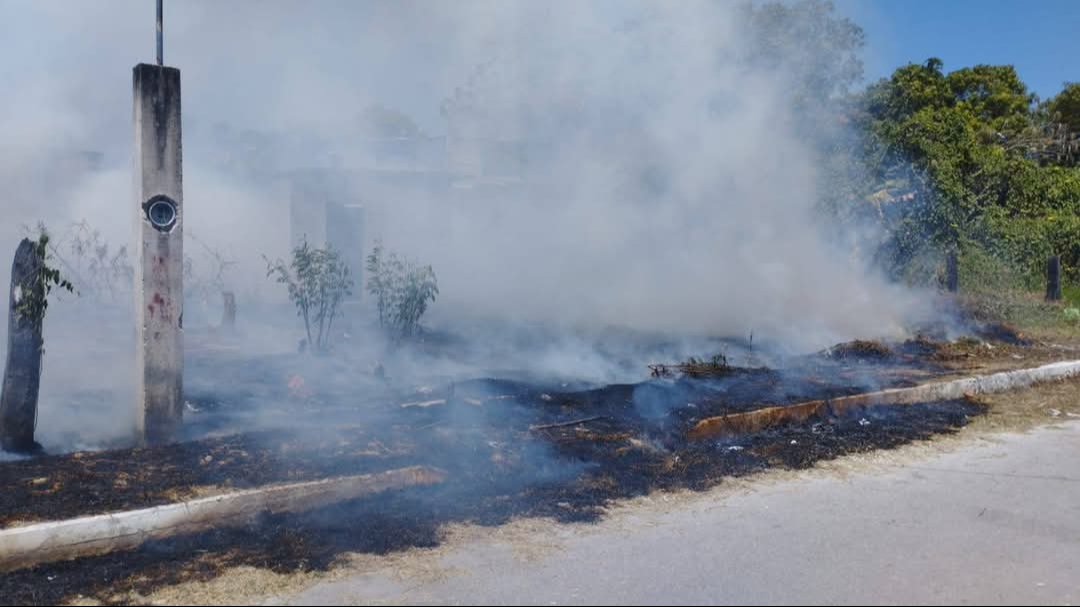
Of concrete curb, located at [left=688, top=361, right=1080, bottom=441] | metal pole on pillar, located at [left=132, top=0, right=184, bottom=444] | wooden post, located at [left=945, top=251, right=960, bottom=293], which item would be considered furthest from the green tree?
metal pole on pillar, located at [left=132, top=0, right=184, bottom=444]

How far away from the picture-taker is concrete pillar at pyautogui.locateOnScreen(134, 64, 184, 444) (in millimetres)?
5164

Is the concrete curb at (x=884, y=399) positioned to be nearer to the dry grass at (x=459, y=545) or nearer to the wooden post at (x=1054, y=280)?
the dry grass at (x=459, y=545)

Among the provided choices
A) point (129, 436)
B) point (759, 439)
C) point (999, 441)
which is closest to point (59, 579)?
point (129, 436)

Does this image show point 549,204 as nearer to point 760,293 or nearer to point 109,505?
point 760,293

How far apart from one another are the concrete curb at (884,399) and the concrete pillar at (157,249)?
3452 mm

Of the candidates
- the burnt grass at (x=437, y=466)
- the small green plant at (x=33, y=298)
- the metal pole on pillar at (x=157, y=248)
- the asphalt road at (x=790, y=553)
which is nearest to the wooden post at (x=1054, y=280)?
the burnt grass at (x=437, y=466)

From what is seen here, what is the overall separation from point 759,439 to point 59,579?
4385 mm

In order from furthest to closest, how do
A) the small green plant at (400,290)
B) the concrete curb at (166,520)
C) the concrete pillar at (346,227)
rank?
the concrete pillar at (346,227) → the small green plant at (400,290) → the concrete curb at (166,520)

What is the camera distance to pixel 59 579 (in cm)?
340

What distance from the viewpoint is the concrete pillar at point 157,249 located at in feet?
16.9

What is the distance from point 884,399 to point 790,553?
3885 millimetres

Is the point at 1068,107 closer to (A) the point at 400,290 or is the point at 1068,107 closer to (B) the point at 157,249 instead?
(A) the point at 400,290

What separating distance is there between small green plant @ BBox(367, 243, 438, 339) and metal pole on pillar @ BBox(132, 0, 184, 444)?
305 centimetres

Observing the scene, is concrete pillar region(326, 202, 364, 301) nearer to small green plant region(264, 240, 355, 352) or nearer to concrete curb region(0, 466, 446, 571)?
small green plant region(264, 240, 355, 352)
